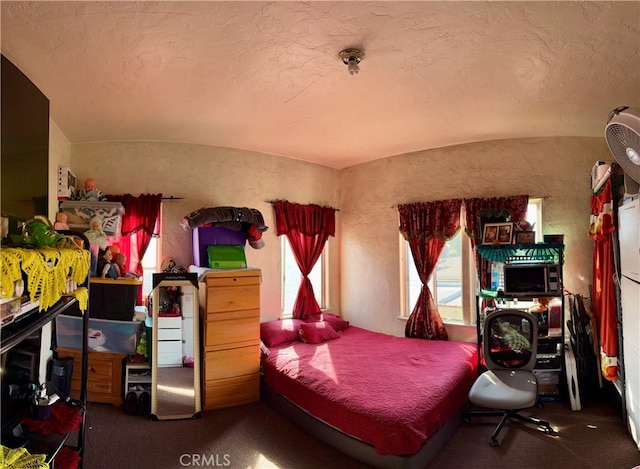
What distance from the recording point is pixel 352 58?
200 centimetres

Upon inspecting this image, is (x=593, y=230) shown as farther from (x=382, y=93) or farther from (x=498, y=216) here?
(x=382, y=93)

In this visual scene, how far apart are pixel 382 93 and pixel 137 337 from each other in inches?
118

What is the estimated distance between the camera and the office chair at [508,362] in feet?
8.78

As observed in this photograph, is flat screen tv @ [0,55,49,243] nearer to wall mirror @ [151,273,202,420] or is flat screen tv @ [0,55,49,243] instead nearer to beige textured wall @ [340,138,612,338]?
wall mirror @ [151,273,202,420]

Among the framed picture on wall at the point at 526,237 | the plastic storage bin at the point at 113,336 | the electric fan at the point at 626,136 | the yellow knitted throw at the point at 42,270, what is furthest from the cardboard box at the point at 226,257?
the electric fan at the point at 626,136

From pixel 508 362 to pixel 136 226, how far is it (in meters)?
3.85

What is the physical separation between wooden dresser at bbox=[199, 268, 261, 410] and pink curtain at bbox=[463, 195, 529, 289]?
2.42 m

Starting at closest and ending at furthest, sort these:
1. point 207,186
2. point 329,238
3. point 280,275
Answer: point 207,186, point 280,275, point 329,238

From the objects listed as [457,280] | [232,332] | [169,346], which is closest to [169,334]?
[169,346]

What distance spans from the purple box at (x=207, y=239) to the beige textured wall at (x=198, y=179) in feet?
1.15

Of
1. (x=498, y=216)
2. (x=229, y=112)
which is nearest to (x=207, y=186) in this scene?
(x=229, y=112)

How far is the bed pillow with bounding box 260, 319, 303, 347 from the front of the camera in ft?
12.4

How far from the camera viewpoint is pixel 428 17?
5.61 ft

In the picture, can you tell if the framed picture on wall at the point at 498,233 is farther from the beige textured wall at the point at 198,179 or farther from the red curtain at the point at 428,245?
the beige textured wall at the point at 198,179
